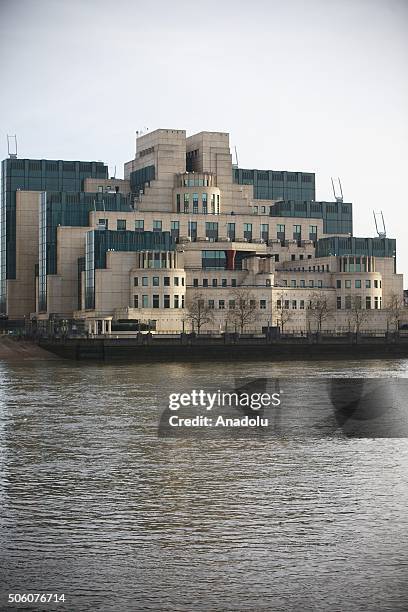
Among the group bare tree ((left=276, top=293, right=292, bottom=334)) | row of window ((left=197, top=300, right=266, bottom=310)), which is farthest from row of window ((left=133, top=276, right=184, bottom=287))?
bare tree ((left=276, top=293, right=292, bottom=334))

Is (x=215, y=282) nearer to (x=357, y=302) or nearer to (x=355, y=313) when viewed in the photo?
(x=355, y=313)

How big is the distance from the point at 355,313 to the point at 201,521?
163460 millimetres

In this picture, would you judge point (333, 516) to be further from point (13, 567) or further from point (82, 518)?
point (13, 567)

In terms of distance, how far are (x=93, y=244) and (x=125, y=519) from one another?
154m

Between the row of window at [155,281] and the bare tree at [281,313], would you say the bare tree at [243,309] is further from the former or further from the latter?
the row of window at [155,281]

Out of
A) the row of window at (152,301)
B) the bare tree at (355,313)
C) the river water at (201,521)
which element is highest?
the row of window at (152,301)

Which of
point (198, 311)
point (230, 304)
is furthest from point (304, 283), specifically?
point (198, 311)

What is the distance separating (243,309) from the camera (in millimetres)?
181500

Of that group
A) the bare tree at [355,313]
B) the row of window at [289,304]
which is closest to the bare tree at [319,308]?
the row of window at [289,304]

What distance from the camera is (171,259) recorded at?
182750 millimetres

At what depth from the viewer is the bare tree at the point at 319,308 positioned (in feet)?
618

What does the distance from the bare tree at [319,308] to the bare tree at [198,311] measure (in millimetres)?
19156

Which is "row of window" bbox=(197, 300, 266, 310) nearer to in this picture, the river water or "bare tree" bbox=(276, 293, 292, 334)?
"bare tree" bbox=(276, 293, 292, 334)

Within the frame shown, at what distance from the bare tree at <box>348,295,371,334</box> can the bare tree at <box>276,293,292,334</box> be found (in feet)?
38.1
